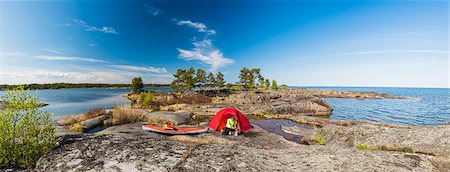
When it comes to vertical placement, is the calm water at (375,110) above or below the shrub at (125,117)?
below

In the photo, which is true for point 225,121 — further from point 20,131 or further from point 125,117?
point 125,117

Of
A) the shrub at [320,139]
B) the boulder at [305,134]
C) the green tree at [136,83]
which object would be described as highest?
the green tree at [136,83]

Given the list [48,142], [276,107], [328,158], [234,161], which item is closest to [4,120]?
[48,142]

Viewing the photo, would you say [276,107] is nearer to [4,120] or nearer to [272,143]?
[272,143]

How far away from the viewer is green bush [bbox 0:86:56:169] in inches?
264

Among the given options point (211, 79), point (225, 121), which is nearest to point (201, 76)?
point (211, 79)

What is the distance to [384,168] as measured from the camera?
6246 millimetres

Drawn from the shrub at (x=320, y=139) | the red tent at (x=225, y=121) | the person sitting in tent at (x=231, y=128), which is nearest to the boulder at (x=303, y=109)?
the shrub at (x=320, y=139)

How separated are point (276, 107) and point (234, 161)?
2535 cm

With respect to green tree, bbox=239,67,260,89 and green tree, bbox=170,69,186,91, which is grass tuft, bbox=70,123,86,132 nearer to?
green tree, bbox=170,69,186,91

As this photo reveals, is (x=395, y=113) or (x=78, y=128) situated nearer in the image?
(x=78, y=128)

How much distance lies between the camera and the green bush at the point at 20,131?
6.70 meters

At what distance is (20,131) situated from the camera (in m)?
7.00

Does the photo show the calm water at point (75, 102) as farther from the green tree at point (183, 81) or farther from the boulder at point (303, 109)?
the boulder at point (303, 109)
